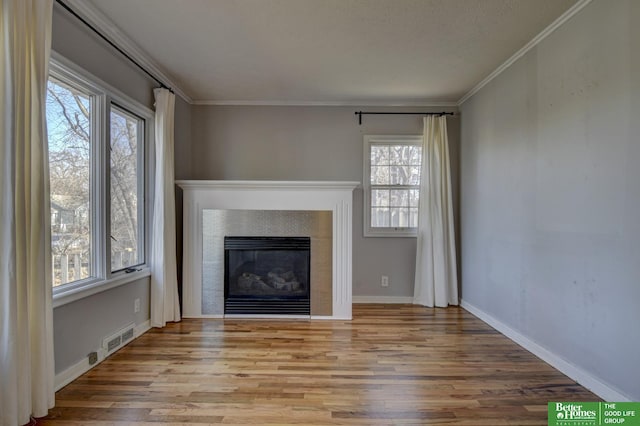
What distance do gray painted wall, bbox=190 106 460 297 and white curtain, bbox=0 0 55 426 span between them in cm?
242

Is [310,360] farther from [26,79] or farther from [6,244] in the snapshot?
[26,79]

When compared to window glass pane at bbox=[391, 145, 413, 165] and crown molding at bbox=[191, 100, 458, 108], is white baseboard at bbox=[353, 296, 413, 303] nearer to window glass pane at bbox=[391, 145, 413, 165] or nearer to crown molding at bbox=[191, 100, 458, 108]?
window glass pane at bbox=[391, 145, 413, 165]

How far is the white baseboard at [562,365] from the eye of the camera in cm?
201

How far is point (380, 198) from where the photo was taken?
14.3ft

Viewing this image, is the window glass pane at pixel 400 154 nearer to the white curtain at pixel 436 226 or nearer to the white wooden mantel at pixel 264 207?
the white curtain at pixel 436 226

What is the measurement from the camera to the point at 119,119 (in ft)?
9.45

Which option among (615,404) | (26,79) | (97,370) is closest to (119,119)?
(26,79)

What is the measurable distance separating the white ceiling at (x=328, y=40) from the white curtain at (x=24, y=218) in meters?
0.76

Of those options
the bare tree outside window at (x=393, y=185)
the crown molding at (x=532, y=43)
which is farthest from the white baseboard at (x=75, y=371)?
the crown molding at (x=532, y=43)

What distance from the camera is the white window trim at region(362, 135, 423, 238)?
4281 mm

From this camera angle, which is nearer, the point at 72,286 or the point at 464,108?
the point at 72,286

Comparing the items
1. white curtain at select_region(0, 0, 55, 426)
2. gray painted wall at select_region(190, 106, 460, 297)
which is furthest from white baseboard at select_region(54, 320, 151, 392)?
gray painted wall at select_region(190, 106, 460, 297)

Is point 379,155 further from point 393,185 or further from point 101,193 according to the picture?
point 101,193

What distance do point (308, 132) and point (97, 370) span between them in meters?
3.20
